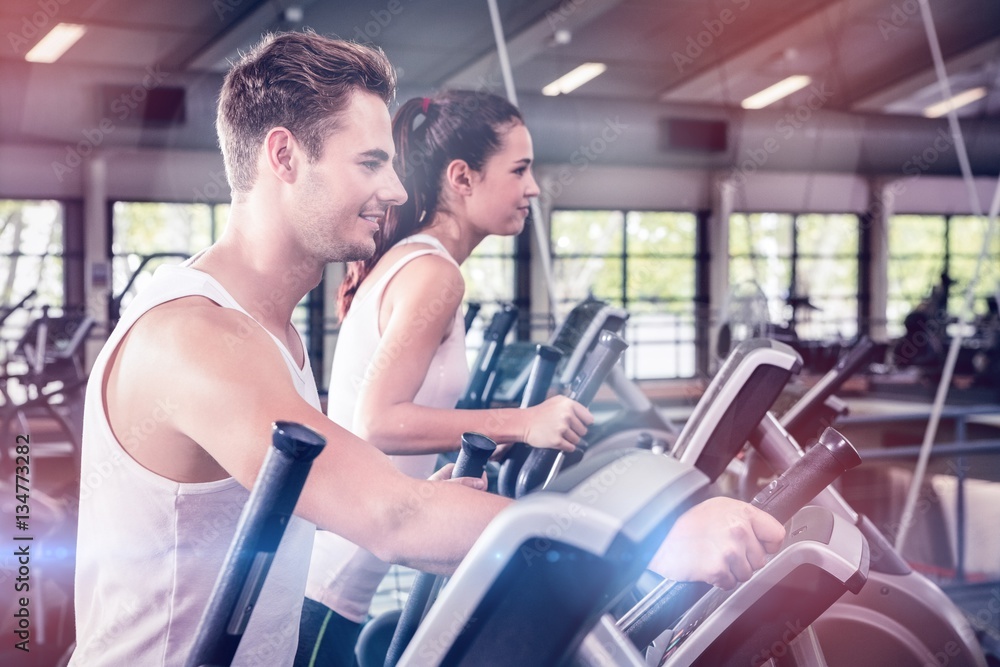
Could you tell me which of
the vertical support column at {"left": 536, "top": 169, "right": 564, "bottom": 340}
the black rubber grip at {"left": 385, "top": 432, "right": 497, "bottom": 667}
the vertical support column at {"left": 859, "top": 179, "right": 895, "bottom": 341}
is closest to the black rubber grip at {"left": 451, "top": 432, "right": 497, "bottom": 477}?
the black rubber grip at {"left": 385, "top": 432, "right": 497, "bottom": 667}

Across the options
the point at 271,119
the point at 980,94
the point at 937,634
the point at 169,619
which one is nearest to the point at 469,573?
the point at 169,619

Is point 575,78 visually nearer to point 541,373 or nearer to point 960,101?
point 960,101

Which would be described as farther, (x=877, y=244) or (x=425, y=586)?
(x=877, y=244)

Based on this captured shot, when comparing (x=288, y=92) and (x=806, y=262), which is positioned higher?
(x=806, y=262)

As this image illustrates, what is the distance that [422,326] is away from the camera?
4.41 ft

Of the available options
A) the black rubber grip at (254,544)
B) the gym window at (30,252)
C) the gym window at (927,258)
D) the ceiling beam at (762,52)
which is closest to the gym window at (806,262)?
the gym window at (927,258)

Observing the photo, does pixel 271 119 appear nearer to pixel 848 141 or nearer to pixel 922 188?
pixel 848 141

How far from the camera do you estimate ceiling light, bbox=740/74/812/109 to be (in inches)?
441

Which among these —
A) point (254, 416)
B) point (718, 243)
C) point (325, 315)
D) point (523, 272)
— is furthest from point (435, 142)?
point (718, 243)

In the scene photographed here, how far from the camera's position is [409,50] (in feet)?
30.6

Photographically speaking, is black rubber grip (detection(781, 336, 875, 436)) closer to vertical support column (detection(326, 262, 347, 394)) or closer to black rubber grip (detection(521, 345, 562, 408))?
black rubber grip (detection(521, 345, 562, 408))

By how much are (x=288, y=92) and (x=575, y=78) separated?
1013cm

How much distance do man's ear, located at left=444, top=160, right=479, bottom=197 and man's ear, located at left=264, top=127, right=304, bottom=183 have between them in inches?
26.1

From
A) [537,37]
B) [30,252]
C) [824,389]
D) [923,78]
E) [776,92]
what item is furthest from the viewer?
[776,92]
